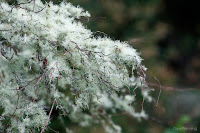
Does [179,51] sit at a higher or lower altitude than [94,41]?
higher

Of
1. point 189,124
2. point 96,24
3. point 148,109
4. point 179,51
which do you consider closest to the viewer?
point 96,24

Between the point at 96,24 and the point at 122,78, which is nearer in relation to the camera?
the point at 122,78

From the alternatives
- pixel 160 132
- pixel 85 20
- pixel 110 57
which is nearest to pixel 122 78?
pixel 110 57

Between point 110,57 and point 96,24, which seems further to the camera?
point 96,24

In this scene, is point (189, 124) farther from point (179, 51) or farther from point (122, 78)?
point (179, 51)

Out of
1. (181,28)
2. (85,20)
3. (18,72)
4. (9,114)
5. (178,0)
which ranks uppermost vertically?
(178,0)

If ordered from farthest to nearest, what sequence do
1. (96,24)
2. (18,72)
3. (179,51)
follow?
(179,51) < (96,24) < (18,72)

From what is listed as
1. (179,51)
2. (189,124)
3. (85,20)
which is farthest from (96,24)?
(179,51)

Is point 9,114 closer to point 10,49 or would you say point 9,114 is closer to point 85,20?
point 10,49

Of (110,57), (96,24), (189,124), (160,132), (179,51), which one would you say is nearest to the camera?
(110,57)
